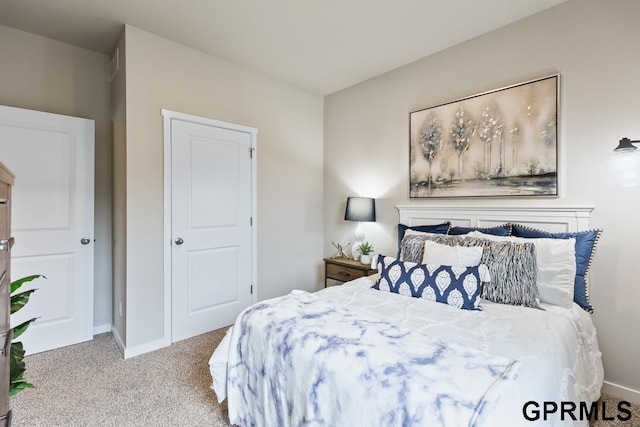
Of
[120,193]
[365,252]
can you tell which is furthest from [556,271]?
[120,193]

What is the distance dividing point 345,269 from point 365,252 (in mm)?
281

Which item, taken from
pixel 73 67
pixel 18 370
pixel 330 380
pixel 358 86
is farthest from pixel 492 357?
pixel 73 67

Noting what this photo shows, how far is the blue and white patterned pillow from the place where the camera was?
1.80 meters

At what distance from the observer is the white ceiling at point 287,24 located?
Answer: 7.40 feet

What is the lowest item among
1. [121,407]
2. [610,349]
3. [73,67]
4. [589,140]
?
[121,407]

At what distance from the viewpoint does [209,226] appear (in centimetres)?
303

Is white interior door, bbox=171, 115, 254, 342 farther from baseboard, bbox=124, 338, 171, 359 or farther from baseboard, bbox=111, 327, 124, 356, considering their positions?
baseboard, bbox=111, 327, 124, 356

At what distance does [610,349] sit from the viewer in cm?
204

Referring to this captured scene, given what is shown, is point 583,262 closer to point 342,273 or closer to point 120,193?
point 342,273

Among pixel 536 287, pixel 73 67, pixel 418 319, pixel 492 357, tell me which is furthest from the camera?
pixel 73 67

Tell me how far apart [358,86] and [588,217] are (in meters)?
2.53

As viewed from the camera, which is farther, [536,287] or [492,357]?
[536,287]

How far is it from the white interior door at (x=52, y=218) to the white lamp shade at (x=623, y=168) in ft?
13.2

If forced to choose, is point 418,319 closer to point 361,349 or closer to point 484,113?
point 361,349
